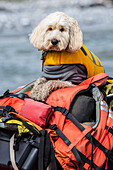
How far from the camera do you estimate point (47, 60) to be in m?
1.95

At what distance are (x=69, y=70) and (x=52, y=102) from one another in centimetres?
30

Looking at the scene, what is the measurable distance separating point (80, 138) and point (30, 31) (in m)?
7.47

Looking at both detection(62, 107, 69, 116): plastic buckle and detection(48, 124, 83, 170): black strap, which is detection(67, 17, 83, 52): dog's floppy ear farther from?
detection(48, 124, 83, 170): black strap

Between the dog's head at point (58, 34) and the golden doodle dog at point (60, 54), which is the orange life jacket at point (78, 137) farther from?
the dog's head at point (58, 34)

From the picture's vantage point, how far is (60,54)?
75.8 inches

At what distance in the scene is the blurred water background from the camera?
4.21 m

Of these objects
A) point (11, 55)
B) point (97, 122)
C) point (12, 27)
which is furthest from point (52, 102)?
point (12, 27)

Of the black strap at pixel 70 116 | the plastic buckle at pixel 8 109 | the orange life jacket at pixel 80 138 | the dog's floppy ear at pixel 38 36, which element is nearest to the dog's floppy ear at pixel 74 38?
the dog's floppy ear at pixel 38 36

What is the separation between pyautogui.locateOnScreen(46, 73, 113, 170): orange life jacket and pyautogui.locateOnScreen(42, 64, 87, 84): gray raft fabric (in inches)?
9.2

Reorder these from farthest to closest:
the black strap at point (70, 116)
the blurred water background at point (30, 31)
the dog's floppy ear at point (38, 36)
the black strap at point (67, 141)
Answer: the blurred water background at point (30, 31), the dog's floppy ear at point (38, 36), the black strap at point (70, 116), the black strap at point (67, 141)

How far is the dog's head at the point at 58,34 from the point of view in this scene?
1840 mm

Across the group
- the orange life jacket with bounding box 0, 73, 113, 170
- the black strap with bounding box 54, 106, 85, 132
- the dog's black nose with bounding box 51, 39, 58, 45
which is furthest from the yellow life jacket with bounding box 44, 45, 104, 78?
the black strap with bounding box 54, 106, 85, 132

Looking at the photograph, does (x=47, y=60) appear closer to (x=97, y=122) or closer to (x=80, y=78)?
(x=80, y=78)

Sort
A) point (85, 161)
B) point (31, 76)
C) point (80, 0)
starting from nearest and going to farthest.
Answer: point (85, 161) < point (31, 76) < point (80, 0)
